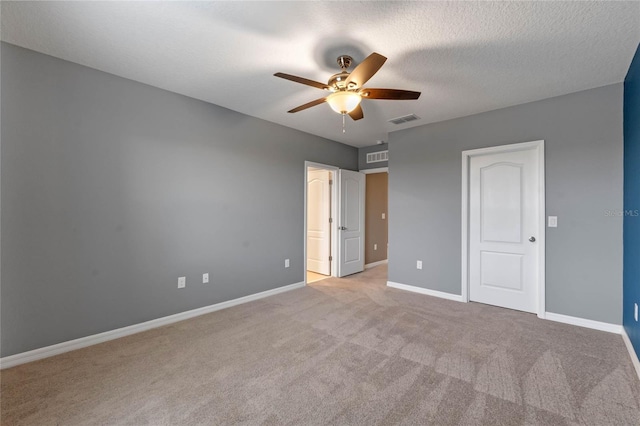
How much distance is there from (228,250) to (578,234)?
A: 414 cm

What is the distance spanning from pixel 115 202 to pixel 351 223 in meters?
3.82

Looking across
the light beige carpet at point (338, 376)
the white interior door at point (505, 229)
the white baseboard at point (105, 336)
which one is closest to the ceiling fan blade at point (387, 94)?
the white interior door at point (505, 229)

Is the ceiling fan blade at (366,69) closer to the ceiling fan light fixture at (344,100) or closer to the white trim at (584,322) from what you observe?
the ceiling fan light fixture at (344,100)

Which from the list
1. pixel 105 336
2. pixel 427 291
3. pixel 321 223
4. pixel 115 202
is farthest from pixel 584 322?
pixel 115 202

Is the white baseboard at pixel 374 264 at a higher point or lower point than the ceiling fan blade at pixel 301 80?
lower

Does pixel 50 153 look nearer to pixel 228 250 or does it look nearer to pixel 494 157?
pixel 228 250

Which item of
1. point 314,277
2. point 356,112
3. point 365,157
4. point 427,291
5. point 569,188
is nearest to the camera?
point 356,112

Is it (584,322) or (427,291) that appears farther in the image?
(427,291)

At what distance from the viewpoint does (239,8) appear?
1.83 meters

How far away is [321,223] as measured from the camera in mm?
5449

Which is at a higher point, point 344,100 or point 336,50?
point 336,50

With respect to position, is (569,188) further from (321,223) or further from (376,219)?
(321,223)

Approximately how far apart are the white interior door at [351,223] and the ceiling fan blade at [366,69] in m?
3.11

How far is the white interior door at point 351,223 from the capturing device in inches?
206
